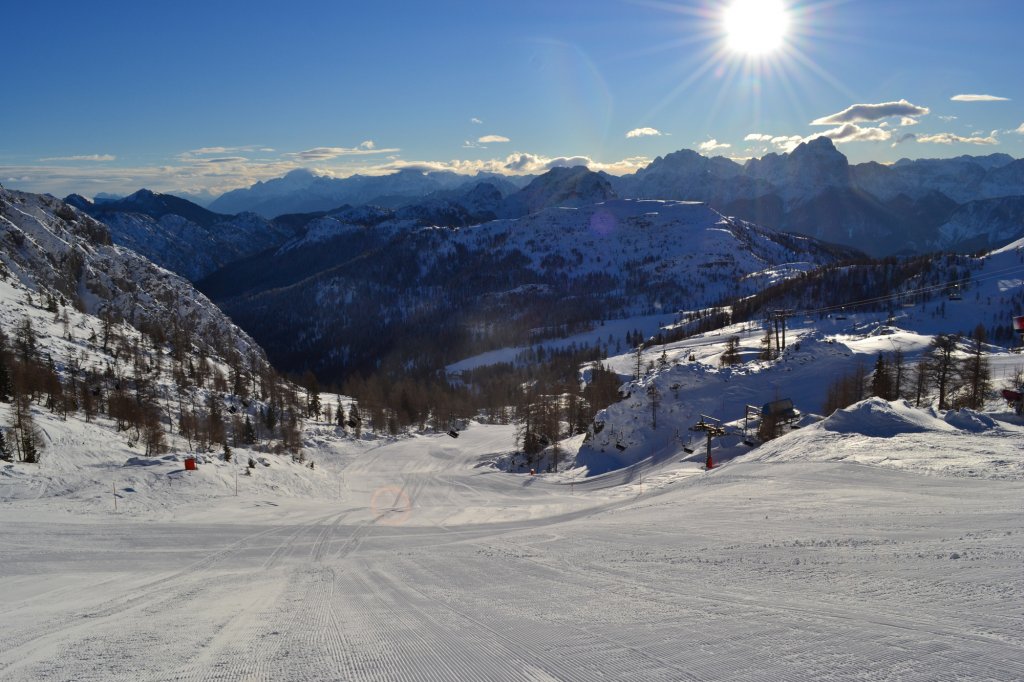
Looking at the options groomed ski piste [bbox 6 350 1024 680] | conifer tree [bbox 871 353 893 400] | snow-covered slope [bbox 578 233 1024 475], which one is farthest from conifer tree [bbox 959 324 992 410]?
groomed ski piste [bbox 6 350 1024 680]

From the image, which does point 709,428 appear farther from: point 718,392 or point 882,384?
point 882,384

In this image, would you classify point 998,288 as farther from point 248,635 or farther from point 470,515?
point 248,635

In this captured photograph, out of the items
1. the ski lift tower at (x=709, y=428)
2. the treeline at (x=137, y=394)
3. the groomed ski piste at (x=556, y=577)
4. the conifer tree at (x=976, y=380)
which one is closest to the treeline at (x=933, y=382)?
the conifer tree at (x=976, y=380)

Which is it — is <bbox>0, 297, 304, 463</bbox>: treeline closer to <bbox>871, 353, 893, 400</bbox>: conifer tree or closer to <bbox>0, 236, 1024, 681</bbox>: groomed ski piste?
<bbox>0, 236, 1024, 681</bbox>: groomed ski piste

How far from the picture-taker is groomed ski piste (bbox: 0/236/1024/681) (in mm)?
7969

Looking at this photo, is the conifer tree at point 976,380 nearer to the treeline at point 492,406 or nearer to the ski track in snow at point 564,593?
the ski track in snow at point 564,593

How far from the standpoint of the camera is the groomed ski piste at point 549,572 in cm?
797

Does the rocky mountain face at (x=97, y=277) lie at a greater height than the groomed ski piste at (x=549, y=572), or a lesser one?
greater

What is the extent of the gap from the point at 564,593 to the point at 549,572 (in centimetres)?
213

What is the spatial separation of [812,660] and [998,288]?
9863 inches

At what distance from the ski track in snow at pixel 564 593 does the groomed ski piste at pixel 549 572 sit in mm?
63

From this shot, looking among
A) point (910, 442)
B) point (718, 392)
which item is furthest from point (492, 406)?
point (910, 442)

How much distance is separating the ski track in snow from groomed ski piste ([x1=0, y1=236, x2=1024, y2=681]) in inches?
2.5

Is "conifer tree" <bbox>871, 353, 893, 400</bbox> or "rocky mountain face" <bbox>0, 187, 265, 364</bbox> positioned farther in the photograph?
"rocky mountain face" <bbox>0, 187, 265, 364</bbox>
